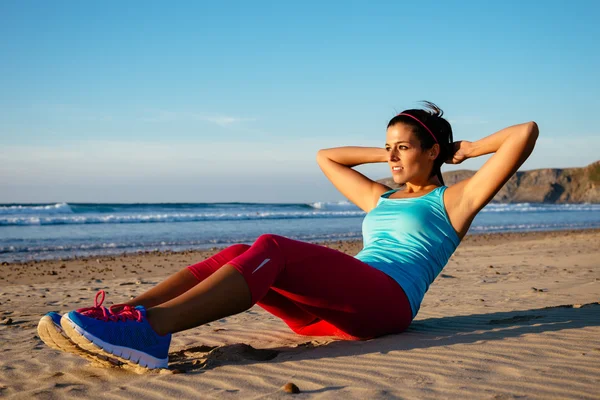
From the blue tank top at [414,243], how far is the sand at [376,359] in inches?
17.4

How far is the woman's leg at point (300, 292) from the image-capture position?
9.30ft

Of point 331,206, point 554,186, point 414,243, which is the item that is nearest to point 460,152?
point 414,243

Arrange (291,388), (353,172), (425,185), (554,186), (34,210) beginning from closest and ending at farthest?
1. (291,388)
2. (425,185)
3. (353,172)
4. (34,210)
5. (554,186)

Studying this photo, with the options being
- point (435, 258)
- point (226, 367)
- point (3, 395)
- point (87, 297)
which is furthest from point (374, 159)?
point (87, 297)

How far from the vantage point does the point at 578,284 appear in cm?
682

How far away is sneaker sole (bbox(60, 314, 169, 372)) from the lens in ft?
8.70

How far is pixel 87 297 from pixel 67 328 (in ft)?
15.3

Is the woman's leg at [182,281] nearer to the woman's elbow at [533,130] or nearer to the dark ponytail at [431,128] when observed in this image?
the dark ponytail at [431,128]

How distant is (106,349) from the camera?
2.71 metres

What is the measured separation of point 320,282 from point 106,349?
115 cm

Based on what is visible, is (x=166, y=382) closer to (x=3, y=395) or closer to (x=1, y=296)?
(x=3, y=395)

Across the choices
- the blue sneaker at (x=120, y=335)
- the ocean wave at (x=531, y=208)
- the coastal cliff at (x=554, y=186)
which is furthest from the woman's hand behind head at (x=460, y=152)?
the coastal cliff at (x=554, y=186)

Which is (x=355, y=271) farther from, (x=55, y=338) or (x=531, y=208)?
(x=531, y=208)

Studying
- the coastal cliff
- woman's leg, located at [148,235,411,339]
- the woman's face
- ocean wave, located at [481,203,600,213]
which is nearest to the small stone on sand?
woman's leg, located at [148,235,411,339]
